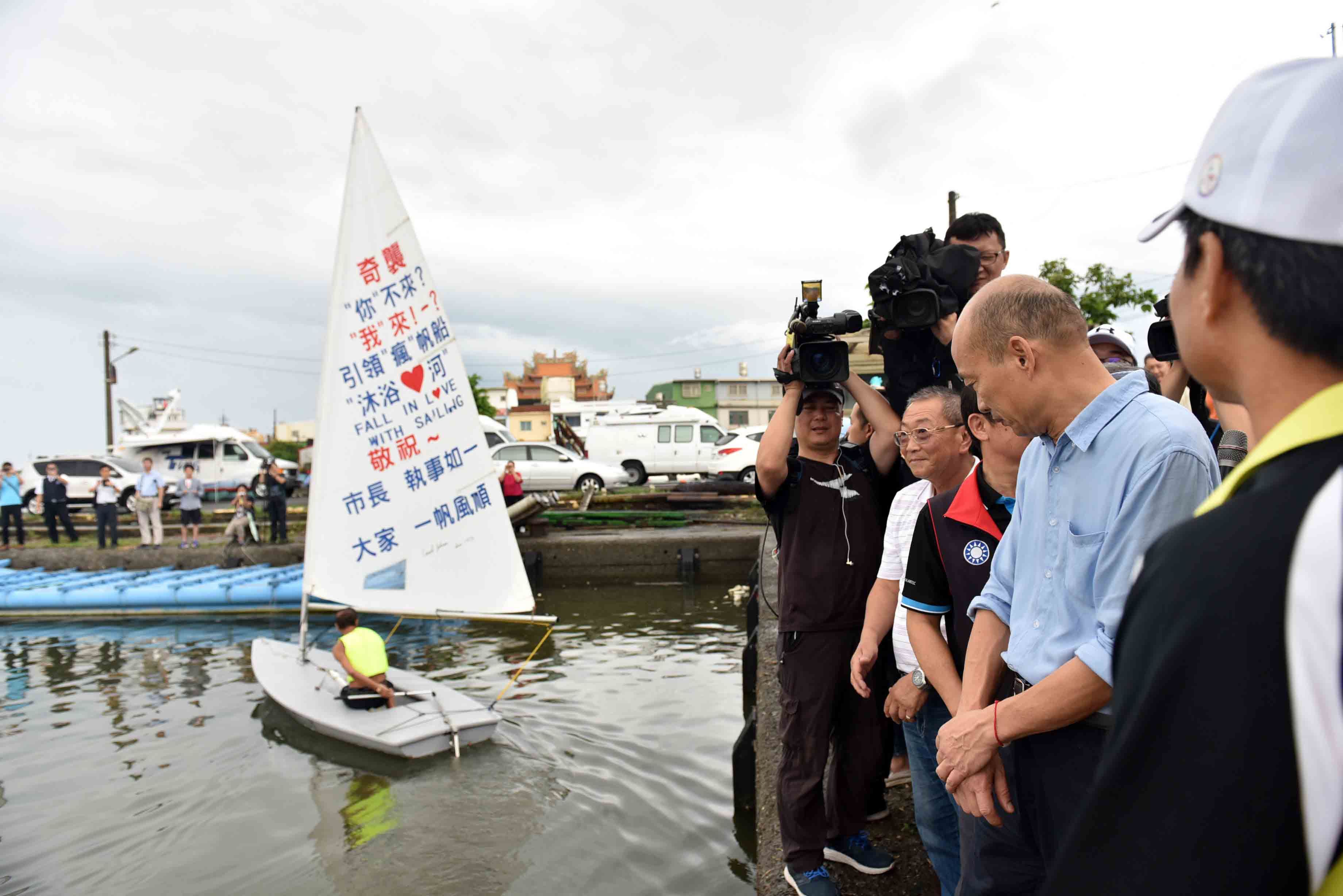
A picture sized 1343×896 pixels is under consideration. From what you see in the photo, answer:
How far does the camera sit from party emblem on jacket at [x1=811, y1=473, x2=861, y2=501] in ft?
11.4

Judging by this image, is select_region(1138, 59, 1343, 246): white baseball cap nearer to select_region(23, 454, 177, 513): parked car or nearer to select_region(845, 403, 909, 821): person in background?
select_region(845, 403, 909, 821): person in background

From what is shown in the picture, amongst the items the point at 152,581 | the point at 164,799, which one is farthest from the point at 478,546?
the point at 152,581

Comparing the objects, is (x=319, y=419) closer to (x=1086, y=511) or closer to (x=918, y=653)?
(x=918, y=653)

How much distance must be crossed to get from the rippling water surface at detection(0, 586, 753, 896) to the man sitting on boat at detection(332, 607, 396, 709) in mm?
424

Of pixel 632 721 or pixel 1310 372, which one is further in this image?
pixel 632 721

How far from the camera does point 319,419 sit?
7555 mm

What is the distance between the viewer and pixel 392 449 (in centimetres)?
753

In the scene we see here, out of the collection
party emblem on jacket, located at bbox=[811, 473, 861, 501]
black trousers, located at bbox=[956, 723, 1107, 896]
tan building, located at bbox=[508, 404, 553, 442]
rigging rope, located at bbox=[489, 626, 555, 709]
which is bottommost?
rigging rope, located at bbox=[489, 626, 555, 709]

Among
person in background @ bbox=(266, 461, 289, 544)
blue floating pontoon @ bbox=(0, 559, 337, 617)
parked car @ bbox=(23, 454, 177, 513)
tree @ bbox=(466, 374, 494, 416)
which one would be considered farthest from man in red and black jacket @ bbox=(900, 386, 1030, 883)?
tree @ bbox=(466, 374, 494, 416)

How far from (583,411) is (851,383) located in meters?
34.0

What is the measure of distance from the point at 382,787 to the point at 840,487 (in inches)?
185

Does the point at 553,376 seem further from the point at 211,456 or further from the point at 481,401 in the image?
the point at 211,456

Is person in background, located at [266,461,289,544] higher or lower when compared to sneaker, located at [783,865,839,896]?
higher

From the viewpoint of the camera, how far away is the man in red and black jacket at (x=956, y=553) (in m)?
2.26
